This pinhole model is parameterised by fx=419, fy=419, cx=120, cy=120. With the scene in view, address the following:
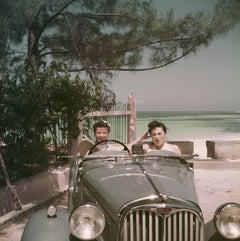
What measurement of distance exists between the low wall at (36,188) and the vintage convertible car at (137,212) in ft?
7.99

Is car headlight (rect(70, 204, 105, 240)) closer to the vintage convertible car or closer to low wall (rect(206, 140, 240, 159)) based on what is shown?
the vintage convertible car

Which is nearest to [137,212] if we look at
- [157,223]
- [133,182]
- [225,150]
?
[157,223]

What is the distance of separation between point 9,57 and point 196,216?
7.34 metres

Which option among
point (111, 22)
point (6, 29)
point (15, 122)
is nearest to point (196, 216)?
point (15, 122)

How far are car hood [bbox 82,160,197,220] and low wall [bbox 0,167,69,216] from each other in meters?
2.47

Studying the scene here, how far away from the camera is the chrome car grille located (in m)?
2.68

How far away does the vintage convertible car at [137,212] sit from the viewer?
270cm

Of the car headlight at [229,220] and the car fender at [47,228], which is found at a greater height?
the car headlight at [229,220]

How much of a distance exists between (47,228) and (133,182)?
70 centimetres

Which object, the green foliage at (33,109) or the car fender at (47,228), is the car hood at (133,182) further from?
the green foliage at (33,109)

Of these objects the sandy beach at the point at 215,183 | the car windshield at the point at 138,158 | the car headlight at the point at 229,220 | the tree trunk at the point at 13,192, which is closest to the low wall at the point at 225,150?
the sandy beach at the point at 215,183

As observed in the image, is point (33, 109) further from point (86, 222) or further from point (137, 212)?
point (137, 212)

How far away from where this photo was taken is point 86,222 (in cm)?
274

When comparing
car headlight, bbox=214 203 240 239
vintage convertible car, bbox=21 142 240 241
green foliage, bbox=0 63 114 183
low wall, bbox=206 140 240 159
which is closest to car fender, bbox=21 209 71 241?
vintage convertible car, bbox=21 142 240 241
